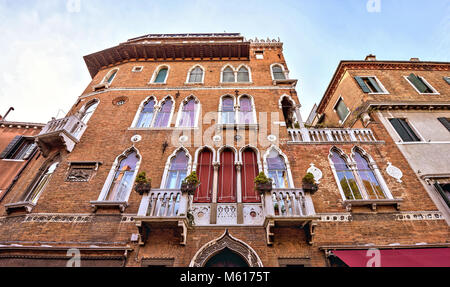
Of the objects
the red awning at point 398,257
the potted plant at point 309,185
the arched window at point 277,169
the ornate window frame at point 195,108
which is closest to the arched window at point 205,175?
the ornate window frame at point 195,108

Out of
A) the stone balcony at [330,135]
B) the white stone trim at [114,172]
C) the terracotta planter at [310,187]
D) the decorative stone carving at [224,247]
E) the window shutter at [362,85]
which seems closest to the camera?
the decorative stone carving at [224,247]

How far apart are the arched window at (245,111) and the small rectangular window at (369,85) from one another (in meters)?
6.59

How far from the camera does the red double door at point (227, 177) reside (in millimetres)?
8102

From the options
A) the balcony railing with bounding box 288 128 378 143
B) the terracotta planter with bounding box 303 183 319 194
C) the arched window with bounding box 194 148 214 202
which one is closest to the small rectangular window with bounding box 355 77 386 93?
the balcony railing with bounding box 288 128 378 143

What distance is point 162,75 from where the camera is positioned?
13852 millimetres

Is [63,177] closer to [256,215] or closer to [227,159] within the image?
[227,159]

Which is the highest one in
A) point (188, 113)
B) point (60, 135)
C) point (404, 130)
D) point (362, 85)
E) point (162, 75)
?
point (162, 75)

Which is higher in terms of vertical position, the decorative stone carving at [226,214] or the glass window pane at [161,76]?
the glass window pane at [161,76]

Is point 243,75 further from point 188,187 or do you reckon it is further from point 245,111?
point 188,187

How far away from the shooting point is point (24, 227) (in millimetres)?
7320

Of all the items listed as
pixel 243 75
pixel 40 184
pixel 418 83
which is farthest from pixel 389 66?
pixel 40 184

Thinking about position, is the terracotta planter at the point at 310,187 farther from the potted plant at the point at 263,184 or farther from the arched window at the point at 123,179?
the arched window at the point at 123,179

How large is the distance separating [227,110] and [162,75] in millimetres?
5407
